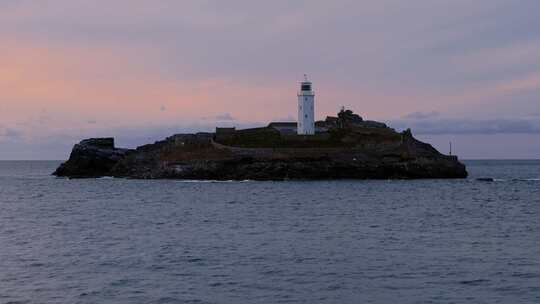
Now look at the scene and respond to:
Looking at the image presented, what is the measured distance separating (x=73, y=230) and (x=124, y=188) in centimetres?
4567

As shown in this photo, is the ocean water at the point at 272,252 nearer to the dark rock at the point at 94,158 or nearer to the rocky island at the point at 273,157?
the rocky island at the point at 273,157

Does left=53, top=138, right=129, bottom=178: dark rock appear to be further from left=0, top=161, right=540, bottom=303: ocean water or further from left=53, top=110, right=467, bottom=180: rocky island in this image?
left=0, top=161, right=540, bottom=303: ocean water

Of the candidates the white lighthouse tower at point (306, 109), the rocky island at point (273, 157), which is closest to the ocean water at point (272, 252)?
the rocky island at point (273, 157)

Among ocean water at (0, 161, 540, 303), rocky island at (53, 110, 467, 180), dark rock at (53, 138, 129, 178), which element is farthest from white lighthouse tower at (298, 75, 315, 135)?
ocean water at (0, 161, 540, 303)

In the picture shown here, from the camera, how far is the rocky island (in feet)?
335

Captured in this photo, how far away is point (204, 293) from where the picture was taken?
24672 millimetres

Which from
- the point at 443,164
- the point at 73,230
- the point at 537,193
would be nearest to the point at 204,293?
the point at 73,230

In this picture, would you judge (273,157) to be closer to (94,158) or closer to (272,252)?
(94,158)

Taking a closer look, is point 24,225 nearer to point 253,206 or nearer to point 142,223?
point 142,223

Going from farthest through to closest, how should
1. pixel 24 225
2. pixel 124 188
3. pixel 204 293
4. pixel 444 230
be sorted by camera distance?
1. pixel 124 188
2. pixel 24 225
3. pixel 444 230
4. pixel 204 293

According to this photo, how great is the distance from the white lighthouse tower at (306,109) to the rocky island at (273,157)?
2203 millimetres

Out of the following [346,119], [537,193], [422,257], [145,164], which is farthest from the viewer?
[346,119]

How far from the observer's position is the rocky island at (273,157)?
10212cm

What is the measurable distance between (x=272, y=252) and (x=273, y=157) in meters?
70.7
